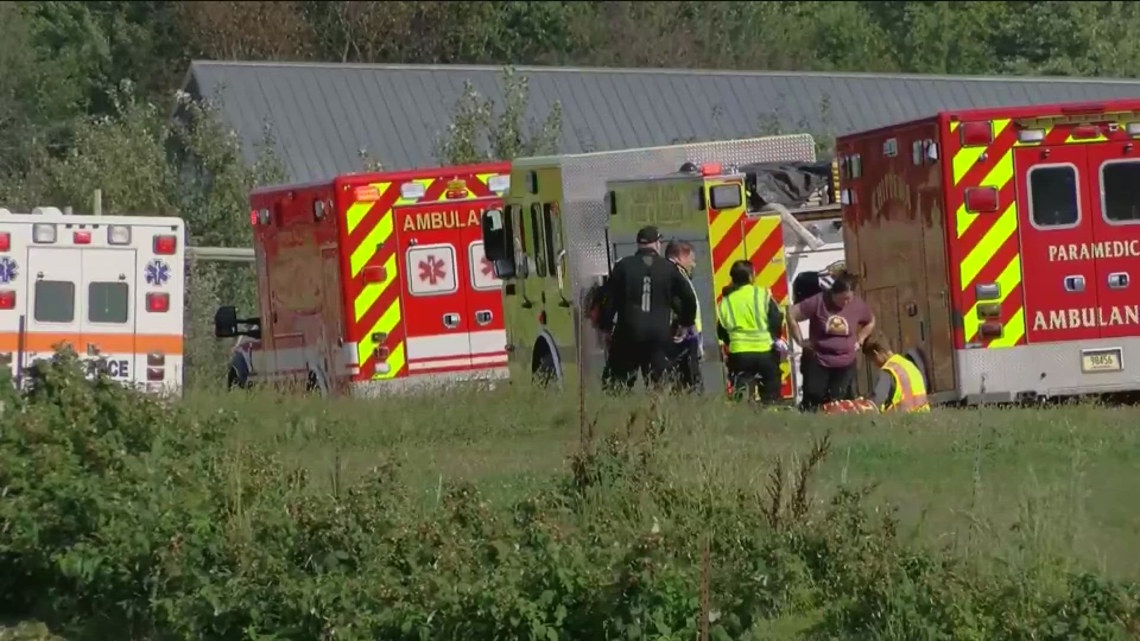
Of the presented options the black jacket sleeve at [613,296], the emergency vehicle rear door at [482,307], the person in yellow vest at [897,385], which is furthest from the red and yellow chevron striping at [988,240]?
the emergency vehicle rear door at [482,307]

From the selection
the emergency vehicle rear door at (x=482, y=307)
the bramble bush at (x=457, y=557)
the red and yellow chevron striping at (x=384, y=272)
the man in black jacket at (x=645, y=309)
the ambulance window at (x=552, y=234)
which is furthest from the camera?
the emergency vehicle rear door at (x=482, y=307)

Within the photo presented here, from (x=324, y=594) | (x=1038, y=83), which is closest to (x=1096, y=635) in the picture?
(x=324, y=594)

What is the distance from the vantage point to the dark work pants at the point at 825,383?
16.2 metres

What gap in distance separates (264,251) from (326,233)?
2.24 meters

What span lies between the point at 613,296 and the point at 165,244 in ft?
17.9

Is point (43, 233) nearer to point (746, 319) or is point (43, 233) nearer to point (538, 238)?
point (538, 238)

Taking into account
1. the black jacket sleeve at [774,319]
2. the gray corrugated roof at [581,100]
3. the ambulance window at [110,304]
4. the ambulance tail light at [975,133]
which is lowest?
the black jacket sleeve at [774,319]

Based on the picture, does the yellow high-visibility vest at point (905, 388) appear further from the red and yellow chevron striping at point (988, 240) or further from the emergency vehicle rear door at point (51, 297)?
the emergency vehicle rear door at point (51, 297)

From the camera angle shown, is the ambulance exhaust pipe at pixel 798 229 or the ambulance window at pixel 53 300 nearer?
the ambulance exhaust pipe at pixel 798 229

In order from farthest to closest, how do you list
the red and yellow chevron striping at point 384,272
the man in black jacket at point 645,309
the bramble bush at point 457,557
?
the red and yellow chevron striping at point 384,272, the man in black jacket at point 645,309, the bramble bush at point 457,557

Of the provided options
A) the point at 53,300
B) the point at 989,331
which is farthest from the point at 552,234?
the point at 989,331

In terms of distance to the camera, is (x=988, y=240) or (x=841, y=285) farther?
Result: (x=841, y=285)

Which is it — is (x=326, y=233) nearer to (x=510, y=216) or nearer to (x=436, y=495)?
(x=510, y=216)

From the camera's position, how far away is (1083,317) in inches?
628
